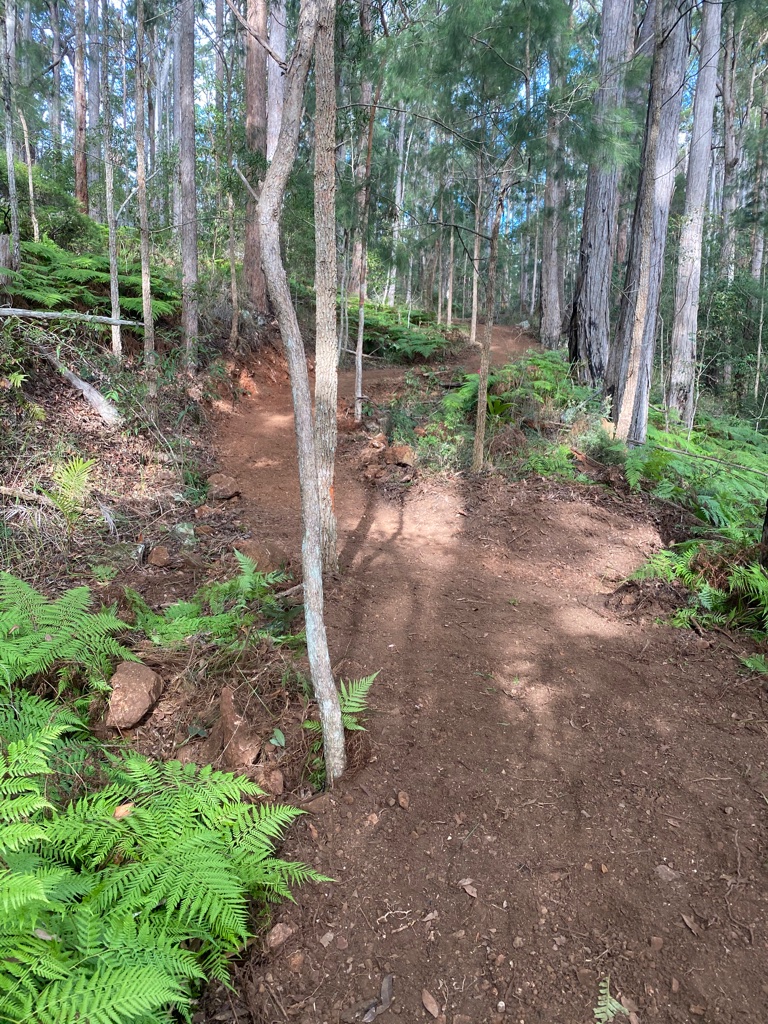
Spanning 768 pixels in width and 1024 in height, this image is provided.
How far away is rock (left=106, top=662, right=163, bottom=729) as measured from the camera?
318cm

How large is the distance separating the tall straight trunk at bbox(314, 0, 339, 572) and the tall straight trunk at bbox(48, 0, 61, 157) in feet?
45.5

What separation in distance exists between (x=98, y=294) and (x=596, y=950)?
10.6 m

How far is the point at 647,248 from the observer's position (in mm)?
7152

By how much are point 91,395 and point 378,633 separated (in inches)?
228

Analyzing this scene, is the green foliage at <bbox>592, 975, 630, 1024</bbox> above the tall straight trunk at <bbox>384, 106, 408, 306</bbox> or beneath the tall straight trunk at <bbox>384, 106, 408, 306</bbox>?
beneath

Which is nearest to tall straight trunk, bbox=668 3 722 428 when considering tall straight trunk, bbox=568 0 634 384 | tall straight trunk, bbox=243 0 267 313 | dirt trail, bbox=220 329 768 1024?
tall straight trunk, bbox=568 0 634 384

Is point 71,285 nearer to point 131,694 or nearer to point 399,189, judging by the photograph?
point 131,694

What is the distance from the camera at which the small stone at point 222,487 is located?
7062 millimetres

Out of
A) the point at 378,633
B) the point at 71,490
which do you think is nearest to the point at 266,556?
the point at 378,633

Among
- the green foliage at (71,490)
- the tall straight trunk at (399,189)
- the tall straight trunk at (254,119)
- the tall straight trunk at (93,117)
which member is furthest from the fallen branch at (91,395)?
the tall straight trunk at (399,189)

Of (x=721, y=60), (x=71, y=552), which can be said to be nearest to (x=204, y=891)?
(x=71, y=552)

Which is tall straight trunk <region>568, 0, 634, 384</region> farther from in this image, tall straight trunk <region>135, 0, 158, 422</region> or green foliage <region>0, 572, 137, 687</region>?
green foliage <region>0, 572, 137, 687</region>

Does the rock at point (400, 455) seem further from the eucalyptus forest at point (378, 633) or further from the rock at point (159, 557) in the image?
the rock at point (159, 557)

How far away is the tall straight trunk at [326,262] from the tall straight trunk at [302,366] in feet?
1.49
